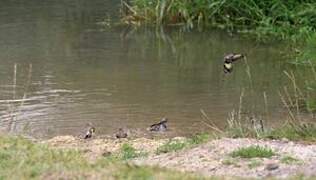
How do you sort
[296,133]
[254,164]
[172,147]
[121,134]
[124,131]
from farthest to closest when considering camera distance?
[124,131]
[121,134]
[296,133]
[172,147]
[254,164]

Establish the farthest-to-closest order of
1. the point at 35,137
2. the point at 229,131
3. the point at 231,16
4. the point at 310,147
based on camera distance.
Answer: the point at 231,16 → the point at 35,137 → the point at 229,131 → the point at 310,147

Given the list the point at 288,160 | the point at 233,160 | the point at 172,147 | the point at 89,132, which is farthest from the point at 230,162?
the point at 89,132

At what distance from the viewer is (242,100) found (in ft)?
40.9

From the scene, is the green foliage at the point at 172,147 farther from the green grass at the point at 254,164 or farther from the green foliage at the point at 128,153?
the green grass at the point at 254,164

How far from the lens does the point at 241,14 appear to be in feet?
64.0

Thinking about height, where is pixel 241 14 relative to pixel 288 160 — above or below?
below

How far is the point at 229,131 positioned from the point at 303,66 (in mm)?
5953

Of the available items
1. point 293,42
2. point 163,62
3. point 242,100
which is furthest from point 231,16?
point 242,100

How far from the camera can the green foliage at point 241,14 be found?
1816 cm

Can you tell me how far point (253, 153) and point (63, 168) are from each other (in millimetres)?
1799

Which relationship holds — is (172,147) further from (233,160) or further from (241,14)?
(241,14)

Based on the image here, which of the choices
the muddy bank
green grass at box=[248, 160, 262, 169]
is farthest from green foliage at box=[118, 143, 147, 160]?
green grass at box=[248, 160, 262, 169]

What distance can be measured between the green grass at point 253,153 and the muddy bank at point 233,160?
1.9 inches

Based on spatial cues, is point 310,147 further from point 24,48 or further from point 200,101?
point 24,48
